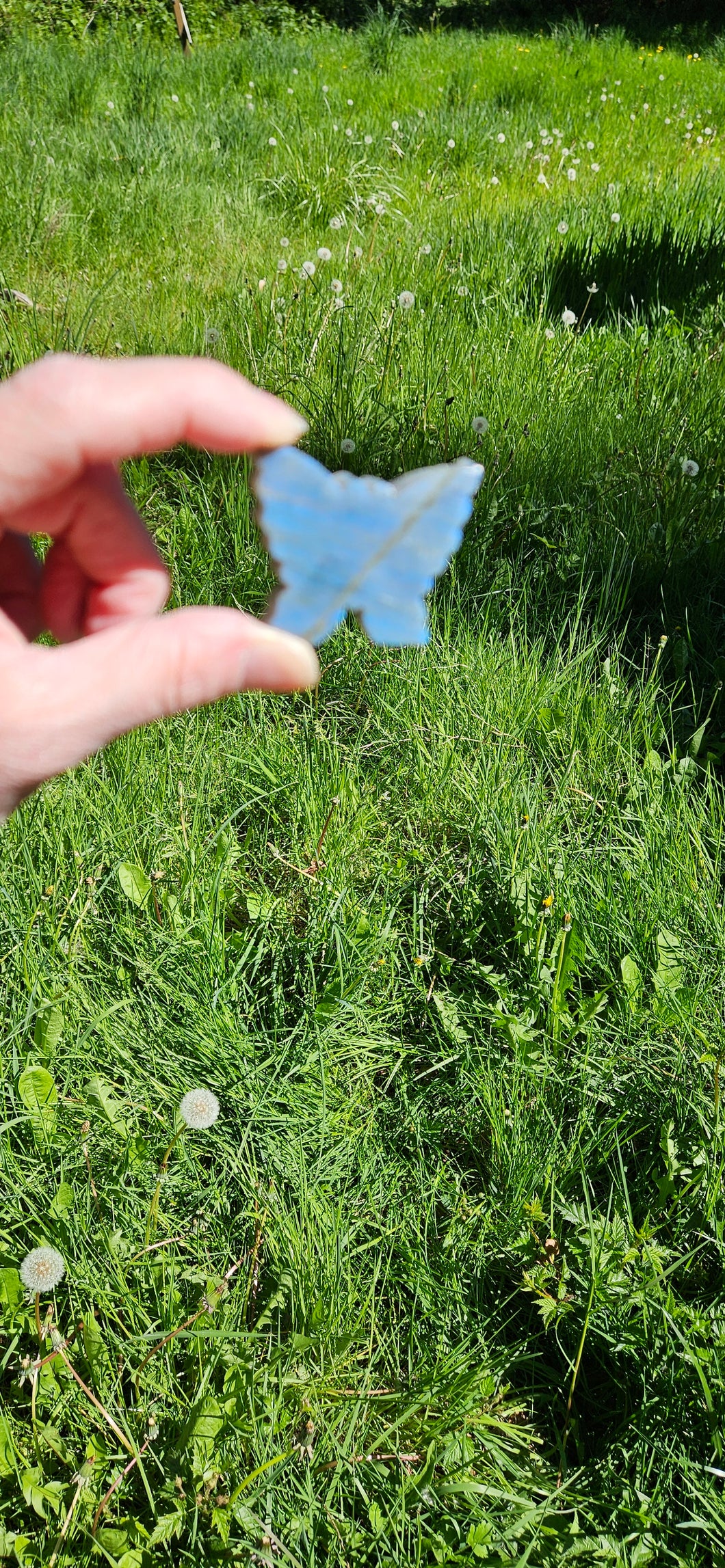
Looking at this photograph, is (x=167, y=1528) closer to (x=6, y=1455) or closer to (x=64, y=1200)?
(x=6, y=1455)

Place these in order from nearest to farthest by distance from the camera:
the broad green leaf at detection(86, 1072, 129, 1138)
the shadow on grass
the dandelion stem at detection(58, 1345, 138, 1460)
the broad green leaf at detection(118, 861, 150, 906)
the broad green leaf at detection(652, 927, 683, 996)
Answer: the dandelion stem at detection(58, 1345, 138, 1460) < the broad green leaf at detection(86, 1072, 129, 1138) < the broad green leaf at detection(652, 927, 683, 996) < the broad green leaf at detection(118, 861, 150, 906) < the shadow on grass

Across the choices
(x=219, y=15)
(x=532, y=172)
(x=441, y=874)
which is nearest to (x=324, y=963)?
(x=441, y=874)

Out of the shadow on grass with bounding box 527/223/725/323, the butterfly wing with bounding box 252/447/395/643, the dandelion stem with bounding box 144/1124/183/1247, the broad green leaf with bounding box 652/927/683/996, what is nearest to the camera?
the butterfly wing with bounding box 252/447/395/643

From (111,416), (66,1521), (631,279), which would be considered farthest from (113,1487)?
(631,279)

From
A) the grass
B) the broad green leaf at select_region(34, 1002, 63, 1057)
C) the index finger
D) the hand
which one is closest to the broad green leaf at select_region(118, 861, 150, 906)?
the grass

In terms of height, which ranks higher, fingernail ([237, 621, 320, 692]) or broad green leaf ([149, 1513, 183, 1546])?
fingernail ([237, 621, 320, 692])

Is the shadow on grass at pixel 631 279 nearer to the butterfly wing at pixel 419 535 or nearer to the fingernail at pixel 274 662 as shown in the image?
the butterfly wing at pixel 419 535

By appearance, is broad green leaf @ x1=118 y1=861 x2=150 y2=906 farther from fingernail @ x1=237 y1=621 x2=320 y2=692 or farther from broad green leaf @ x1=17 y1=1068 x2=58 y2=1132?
fingernail @ x1=237 y1=621 x2=320 y2=692
